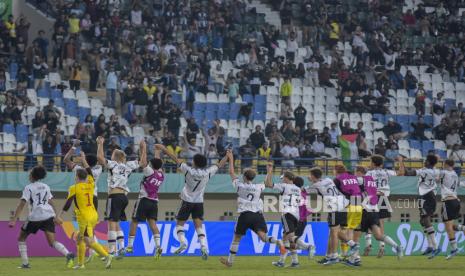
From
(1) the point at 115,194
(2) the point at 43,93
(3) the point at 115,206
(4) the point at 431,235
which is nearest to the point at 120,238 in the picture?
(3) the point at 115,206

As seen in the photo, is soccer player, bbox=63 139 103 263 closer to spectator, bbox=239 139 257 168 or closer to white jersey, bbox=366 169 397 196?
white jersey, bbox=366 169 397 196

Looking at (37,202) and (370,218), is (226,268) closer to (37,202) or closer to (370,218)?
(370,218)

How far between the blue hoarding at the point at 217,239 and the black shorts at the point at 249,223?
703 cm

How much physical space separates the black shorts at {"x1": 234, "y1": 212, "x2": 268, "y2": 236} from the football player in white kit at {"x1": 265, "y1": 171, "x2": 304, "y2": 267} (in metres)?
0.89

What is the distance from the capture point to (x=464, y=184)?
30969 mm

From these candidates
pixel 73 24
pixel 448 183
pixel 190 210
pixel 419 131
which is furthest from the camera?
pixel 419 131

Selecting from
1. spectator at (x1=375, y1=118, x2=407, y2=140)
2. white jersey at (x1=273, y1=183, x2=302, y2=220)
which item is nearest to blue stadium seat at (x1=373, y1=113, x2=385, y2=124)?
spectator at (x1=375, y1=118, x2=407, y2=140)

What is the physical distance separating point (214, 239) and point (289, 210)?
7467 mm

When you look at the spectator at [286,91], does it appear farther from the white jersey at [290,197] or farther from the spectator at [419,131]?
the white jersey at [290,197]

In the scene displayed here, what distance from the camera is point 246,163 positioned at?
3888cm

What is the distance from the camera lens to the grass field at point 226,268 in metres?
24.9

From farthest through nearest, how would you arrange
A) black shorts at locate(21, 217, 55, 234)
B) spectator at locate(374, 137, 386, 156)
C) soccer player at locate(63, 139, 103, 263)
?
1. spectator at locate(374, 137, 386, 156)
2. soccer player at locate(63, 139, 103, 263)
3. black shorts at locate(21, 217, 55, 234)

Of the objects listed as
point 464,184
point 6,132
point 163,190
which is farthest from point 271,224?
point 6,132

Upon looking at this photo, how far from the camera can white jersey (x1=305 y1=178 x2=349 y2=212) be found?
27.5 m
